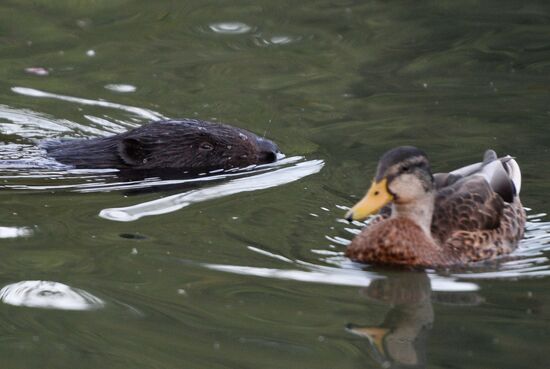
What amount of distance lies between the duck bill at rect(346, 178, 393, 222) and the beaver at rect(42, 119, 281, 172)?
2637mm

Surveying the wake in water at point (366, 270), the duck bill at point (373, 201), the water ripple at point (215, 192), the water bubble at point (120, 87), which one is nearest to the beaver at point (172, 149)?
the water ripple at point (215, 192)

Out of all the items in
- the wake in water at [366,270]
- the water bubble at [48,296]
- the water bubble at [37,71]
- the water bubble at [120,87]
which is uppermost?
the water bubble at [37,71]

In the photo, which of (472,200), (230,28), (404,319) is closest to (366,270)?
(404,319)

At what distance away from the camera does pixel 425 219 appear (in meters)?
7.53

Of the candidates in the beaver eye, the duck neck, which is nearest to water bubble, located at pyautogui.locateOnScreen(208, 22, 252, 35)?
the beaver eye

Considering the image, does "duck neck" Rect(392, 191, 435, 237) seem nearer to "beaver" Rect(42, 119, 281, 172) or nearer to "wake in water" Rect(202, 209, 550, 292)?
"wake in water" Rect(202, 209, 550, 292)

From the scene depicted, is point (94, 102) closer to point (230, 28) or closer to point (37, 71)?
point (37, 71)

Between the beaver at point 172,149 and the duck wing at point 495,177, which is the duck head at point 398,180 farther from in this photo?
the beaver at point 172,149

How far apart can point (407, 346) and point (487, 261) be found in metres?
1.61

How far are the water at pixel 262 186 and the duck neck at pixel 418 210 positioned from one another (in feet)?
1.25

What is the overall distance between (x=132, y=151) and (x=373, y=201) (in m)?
3.25

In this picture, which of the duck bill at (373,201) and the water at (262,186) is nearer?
the water at (262,186)

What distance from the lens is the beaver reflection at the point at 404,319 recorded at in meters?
5.92

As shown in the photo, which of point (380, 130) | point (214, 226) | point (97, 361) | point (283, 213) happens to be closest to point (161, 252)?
point (214, 226)
